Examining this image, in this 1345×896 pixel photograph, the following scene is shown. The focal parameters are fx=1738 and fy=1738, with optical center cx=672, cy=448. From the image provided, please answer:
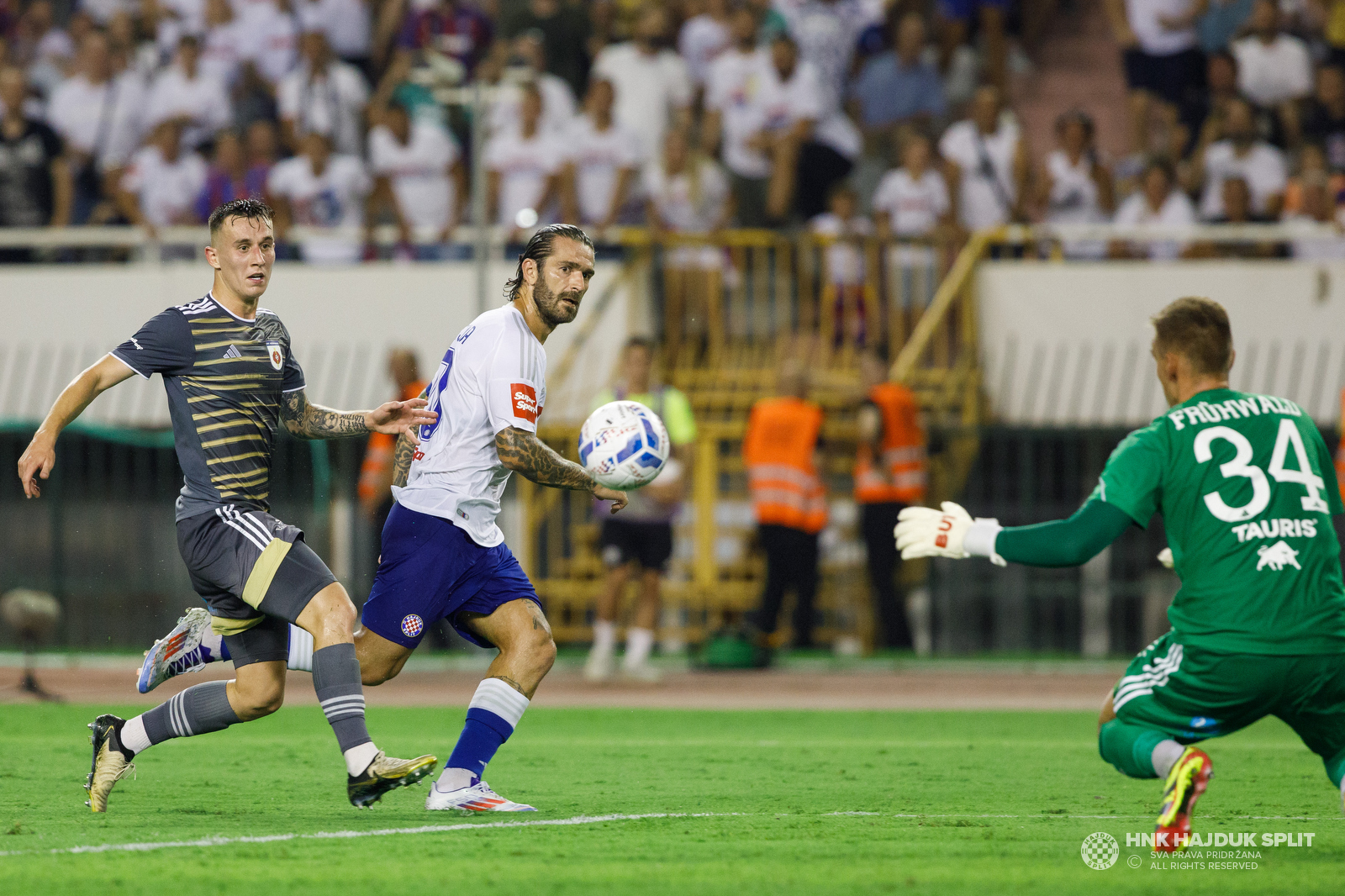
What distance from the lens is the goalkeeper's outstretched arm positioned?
5.44 meters

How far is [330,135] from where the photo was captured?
1727cm

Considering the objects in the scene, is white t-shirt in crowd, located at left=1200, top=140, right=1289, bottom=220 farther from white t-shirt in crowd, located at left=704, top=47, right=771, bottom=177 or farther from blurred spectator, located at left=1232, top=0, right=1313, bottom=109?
white t-shirt in crowd, located at left=704, top=47, right=771, bottom=177

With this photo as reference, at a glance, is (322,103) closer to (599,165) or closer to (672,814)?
(599,165)

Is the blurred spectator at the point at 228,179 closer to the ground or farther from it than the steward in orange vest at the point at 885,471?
farther from it

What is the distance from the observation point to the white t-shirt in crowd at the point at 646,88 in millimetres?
16844

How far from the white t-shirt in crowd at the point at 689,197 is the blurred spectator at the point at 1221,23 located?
5.06 meters

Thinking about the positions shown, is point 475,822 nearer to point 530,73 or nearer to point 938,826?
point 938,826

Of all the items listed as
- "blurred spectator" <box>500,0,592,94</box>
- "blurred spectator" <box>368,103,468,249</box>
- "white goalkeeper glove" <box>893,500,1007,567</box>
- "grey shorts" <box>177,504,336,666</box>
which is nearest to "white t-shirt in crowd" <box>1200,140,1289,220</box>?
"blurred spectator" <box>500,0,592,94</box>

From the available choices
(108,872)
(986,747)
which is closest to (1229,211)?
(986,747)

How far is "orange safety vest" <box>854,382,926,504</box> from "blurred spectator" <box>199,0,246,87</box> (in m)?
7.86

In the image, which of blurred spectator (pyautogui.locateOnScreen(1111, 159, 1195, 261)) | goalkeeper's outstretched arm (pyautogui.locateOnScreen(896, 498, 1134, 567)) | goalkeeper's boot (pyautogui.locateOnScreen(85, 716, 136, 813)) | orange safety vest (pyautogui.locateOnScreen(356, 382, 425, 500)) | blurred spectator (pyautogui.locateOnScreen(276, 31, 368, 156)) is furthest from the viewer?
blurred spectator (pyautogui.locateOnScreen(276, 31, 368, 156))

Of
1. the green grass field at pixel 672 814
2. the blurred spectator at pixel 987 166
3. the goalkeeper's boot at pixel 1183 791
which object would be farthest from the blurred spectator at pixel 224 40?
the goalkeeper's boot at pixel 1183 791

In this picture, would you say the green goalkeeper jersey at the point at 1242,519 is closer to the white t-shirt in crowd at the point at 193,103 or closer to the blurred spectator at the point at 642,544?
the blurred spectator at the point at 642,544

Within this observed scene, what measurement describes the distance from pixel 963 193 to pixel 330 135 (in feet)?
20.5
